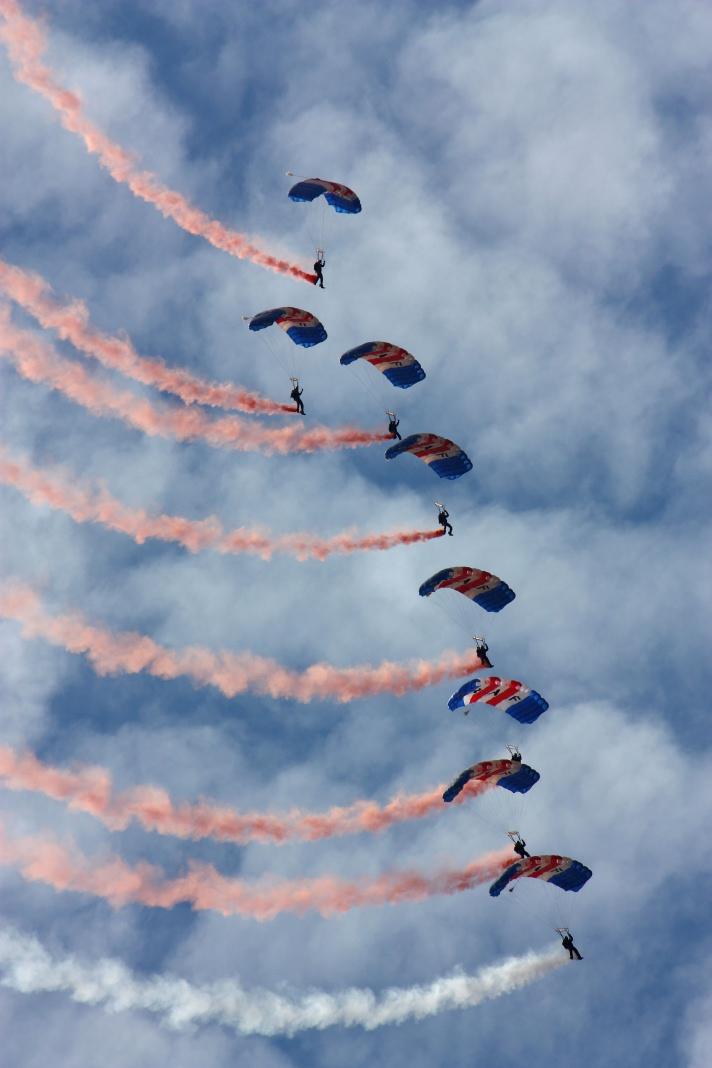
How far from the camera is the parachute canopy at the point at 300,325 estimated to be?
56.2 metres

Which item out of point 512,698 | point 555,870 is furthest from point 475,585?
point 555,870

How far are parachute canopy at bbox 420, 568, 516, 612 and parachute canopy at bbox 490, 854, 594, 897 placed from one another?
9.06m

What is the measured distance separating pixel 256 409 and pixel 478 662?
1285 cm

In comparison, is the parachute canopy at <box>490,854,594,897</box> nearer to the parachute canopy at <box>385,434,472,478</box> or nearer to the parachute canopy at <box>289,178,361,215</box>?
the parachute canopy at <box>385,434,472,478</box>

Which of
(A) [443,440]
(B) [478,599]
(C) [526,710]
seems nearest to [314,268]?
(A) [443,440]

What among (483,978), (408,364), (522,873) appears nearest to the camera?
(522,873)

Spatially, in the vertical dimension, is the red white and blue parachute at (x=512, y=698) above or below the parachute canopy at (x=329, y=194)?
below

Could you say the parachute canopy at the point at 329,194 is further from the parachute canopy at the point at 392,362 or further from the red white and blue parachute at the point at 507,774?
the red white and blue parachute at the point at 507,774

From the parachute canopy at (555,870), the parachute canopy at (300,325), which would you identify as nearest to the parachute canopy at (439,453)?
the parachute canopy at (300,325)

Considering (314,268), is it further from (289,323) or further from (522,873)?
(522,873)

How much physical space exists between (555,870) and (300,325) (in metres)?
21.9

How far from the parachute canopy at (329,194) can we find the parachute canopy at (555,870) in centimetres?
2444

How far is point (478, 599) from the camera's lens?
56.1m

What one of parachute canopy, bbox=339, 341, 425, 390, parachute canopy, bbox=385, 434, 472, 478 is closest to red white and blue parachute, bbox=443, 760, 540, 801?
parachute canopy, bbox=385, 434, 472, 478
